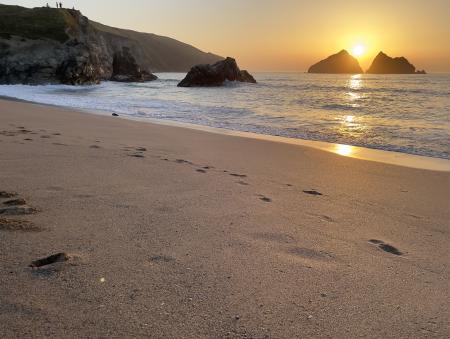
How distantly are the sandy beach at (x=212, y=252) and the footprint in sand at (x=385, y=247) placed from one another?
0.06 ft

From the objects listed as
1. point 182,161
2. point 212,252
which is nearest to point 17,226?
point 212,252


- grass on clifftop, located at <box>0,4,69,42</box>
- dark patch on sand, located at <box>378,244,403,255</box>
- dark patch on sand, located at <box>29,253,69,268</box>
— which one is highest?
grass on clifftop, located at <box>0,4,69,42</box>

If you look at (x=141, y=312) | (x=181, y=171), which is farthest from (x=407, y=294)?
(x=181, y=171)

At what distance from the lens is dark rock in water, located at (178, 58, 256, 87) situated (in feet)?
184

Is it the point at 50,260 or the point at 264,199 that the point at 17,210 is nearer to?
the point at 50,260

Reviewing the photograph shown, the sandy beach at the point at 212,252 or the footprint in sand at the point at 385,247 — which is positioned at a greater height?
the sandy beach at the point at 212,252

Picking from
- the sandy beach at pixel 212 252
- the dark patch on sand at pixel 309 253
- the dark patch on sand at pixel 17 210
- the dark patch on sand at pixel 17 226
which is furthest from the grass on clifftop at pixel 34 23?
the dark patch on sand at pixel 309 253

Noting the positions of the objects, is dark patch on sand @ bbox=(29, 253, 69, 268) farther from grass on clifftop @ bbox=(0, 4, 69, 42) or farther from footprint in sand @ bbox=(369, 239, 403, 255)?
grass on clifftop @ bbox=(0, 4, 69, 42)

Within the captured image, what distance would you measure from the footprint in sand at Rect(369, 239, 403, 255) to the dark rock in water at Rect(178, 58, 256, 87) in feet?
175

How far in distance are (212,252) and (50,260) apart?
980 millimetres

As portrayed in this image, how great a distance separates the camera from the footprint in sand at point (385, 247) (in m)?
3.05

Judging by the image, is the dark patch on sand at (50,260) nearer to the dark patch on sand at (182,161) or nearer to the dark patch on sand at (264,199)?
the dark patch on sand at (264,199)

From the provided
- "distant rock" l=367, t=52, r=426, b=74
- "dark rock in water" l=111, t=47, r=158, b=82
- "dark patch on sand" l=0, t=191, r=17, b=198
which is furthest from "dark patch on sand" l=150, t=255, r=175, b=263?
"distant rock" l=367, t=52, r=426, b=74

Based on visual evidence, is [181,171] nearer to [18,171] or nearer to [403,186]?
[18,171]
